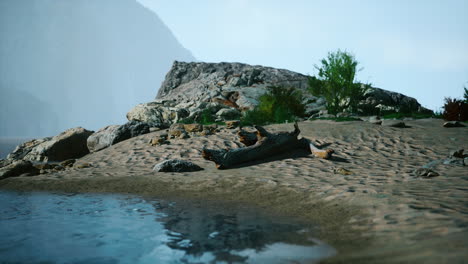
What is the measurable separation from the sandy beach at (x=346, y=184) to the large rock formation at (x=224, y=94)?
6.83 metres

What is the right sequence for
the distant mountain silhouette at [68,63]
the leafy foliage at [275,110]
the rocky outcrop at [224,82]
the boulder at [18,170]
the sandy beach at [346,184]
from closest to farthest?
the sandy beach at [346,184]
the boulder at [18,170]
the leafy foliage at [275,110]
the rocky outcrop at [224,82]
the distant mountain silhouette at [68,63]

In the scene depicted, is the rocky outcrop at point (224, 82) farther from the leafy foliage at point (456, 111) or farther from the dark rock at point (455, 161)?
the dark rock at point (455, 161)

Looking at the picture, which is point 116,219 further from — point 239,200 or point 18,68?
point 18,68

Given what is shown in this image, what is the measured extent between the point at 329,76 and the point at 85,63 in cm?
17108

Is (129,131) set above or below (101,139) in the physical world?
above

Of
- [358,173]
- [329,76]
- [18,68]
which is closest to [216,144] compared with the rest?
[358,173]

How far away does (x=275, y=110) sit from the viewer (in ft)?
49.3

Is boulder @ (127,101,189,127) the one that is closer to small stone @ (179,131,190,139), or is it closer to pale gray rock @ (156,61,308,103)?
pale gray rock @ (156,61,308,103)

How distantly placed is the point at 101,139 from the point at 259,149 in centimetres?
792

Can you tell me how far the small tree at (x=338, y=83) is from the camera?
715 inches

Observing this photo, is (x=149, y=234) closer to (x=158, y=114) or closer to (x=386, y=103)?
(x=158, y=114)

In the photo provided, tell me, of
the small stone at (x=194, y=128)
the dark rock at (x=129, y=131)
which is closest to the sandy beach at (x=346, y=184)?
the small stone at (x=194, y=128)

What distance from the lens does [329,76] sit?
18.5 metres

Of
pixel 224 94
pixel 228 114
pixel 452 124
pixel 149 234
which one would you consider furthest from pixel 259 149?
pixel 224 94
